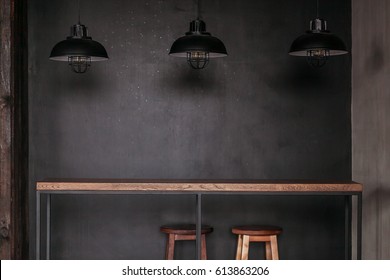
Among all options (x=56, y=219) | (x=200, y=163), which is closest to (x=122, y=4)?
(x=200, y=163)

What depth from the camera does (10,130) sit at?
5.51m

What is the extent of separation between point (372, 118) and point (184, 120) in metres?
1.75

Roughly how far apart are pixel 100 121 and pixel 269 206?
1.81m

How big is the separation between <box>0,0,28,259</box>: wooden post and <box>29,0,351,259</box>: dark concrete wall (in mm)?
361

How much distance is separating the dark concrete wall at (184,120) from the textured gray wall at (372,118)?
258mm

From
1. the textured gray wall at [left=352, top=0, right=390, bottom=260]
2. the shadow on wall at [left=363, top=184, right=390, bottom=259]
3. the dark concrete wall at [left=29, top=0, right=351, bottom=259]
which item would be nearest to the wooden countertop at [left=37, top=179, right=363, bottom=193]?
the shadow on wall at [left=363, top=184, right=390, bottom=259]

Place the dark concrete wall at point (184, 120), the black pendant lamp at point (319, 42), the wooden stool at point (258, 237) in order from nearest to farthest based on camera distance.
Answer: the black pendant lamp at point (319, 42), the wooden stool at point (258, 237), the dark concrete wall at point (184, 120)

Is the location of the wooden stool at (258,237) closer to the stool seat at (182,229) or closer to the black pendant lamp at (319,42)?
the stool seat at (182,229)

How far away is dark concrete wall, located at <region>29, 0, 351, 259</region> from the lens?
6.11 metres

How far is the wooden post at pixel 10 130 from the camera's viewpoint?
5496mm

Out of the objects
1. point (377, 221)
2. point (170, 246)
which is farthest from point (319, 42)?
point (170, 246)

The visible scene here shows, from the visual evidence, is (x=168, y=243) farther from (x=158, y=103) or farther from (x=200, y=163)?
(x=158, y=103)

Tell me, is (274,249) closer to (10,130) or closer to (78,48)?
(78,48)

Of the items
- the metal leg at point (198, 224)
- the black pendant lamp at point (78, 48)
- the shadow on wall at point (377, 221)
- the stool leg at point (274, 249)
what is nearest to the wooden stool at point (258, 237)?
the stool leg at point (274, 249)
